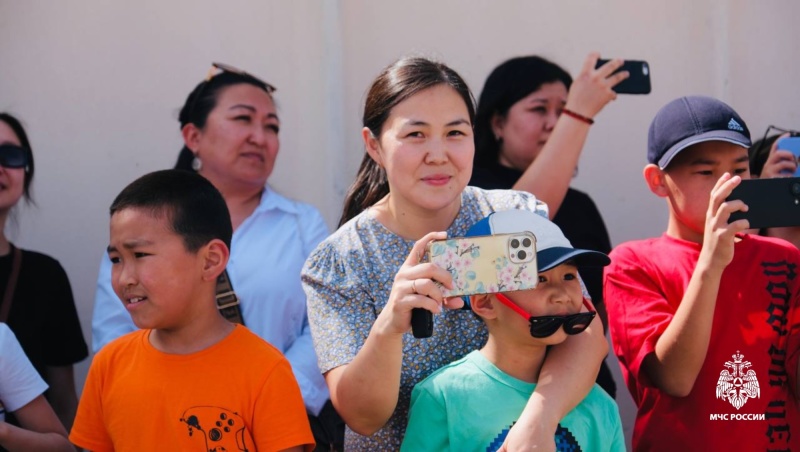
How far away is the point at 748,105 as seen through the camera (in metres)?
5.17

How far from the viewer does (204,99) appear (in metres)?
4.35

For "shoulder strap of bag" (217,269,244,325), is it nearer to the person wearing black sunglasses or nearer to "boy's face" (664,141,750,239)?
"boy's face" (664,141,750,239)

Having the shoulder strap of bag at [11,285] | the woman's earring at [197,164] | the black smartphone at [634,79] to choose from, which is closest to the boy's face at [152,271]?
the shoulder strap of bag at [11,285]

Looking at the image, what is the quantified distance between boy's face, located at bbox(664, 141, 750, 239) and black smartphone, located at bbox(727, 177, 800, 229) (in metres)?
0.25

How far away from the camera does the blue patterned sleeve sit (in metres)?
2.72

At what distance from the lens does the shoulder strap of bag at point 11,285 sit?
3664 millimetres

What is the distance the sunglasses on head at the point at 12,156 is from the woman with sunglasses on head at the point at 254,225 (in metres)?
0.47

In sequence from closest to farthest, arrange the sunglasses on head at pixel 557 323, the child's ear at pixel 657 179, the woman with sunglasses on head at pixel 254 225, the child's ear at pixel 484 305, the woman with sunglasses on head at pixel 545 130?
the sunglasses on head at pixel 557 323 < the child's ear at pixel 484 305 < the child's ear at pixel 657 179 < the woman with sunglasses on head at pixel 545 130 < the woman with sunglasses on head at pixel 254 225

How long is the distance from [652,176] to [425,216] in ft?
2.54

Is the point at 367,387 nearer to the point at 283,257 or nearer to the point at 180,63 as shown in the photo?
the point at 283,257

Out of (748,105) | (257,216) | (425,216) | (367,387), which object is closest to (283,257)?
(257,216)

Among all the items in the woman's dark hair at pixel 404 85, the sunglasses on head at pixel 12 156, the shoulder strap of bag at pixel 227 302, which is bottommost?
the shoulder strap of bag at pixel 227 302

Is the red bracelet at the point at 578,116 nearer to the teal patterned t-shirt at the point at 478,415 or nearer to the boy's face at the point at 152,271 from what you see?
the teal patterned t-shirt at the point at 478,415

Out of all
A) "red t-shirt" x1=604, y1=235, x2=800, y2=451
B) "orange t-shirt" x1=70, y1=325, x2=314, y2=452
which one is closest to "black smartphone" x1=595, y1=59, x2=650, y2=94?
"red t-shirt" x1=604, y1=235, x2=800, y2=451
